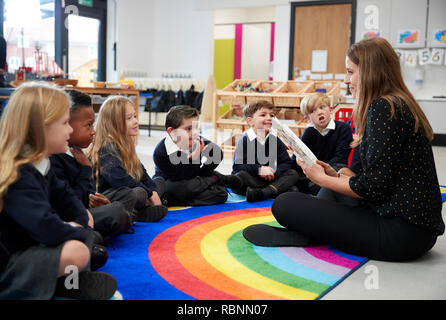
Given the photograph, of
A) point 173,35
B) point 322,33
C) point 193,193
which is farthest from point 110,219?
point 173,35

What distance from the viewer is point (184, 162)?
2803 millimetres

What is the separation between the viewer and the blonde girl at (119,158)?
2248mm

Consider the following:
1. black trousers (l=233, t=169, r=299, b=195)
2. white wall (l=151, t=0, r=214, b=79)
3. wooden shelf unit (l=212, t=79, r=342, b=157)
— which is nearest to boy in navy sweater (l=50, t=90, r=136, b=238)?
black trousers (l=233, t=169, r=299, b=195)

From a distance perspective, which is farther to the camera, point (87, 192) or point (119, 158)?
point (119, 158)

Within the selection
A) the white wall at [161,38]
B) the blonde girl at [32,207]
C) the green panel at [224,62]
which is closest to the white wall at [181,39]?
the white wall at [161,38]

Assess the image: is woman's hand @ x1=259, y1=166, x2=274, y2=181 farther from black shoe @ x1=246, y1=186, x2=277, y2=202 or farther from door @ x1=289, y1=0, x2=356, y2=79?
door @ x1=289, y1=0, x2=356, y2=79

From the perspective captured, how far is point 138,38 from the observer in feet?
29.9

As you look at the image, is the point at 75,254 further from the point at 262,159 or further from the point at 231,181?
the point at 262,159

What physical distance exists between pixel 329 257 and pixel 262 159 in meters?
1.48

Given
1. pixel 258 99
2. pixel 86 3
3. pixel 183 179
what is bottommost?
pixel 183 179

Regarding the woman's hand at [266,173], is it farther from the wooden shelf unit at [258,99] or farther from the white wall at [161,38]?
the white wall at [161,38]

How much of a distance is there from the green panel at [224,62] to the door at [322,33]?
233 centimetres

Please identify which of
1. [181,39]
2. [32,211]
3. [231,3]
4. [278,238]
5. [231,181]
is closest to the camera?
[32,211]

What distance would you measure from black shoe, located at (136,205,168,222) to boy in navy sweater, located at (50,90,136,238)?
34 cm
